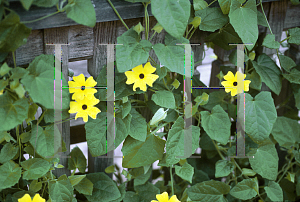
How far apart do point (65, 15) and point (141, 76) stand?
32cm

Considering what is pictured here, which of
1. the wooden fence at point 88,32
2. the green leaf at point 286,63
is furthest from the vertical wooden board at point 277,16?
the green leaf at point 286,63

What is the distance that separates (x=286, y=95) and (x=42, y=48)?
1.22 metres

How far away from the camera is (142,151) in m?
1.25

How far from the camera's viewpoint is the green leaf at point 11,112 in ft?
3.18

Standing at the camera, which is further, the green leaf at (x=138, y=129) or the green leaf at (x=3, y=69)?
the green leaf at (x=138, y=129)

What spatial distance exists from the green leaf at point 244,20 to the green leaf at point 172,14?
0.68 ft

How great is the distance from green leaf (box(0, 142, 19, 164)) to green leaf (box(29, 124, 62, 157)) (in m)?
0.07

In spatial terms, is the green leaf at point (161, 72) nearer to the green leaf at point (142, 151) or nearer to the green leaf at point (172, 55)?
the green leaf at point (172, 55)

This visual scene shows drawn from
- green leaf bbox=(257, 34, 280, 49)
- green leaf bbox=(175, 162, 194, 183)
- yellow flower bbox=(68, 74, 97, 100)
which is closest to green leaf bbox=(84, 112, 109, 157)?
yellow flower bbox=(68, 74, 97, 100)

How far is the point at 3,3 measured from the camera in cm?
91

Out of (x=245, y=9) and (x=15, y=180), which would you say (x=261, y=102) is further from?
(x=15, y=180)

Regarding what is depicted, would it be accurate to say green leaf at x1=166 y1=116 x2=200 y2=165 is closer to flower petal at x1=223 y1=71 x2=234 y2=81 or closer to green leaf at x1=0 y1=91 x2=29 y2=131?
flower petal at x1=223 y1=71 x2=234 y2=81

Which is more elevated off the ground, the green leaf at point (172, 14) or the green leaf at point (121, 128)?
the green leaf at point (172, 14)

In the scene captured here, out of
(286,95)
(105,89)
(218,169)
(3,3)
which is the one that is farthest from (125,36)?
(286,95)
